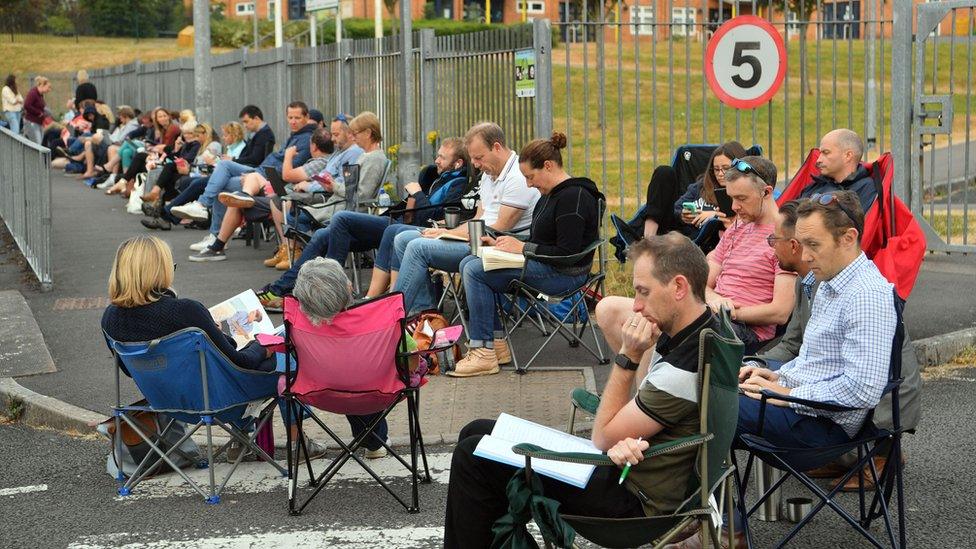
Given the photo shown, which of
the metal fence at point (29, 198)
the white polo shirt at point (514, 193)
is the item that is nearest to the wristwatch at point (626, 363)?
the white polo shirt at point (514, 193)

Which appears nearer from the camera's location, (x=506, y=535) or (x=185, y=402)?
(x=506, y=535)

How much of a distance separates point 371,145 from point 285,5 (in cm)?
6682

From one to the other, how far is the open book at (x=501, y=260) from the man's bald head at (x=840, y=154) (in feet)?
6.81

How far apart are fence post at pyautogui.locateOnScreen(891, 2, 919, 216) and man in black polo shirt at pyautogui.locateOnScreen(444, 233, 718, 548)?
8071 millimetres

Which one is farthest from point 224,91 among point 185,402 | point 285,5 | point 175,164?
point 285,5

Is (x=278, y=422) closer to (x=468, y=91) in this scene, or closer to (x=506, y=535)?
(x=506, y=535)

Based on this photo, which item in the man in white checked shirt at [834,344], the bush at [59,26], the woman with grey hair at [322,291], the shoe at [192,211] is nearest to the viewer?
the man in white checked shirt at [834,344]

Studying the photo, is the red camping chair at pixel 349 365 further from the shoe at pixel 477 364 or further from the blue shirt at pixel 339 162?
the blue shirt at pixel 339 162

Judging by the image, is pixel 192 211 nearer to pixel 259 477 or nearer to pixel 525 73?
pixel 525 73

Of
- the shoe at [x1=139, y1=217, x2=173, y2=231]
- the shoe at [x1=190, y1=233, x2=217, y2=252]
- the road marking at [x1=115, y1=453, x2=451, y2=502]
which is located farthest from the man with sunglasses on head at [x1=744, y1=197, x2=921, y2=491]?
the shoe at [x1=139, y1=217, x2=173, y2=231]

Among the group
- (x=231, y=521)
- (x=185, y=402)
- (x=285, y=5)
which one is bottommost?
(x=231, y=521)

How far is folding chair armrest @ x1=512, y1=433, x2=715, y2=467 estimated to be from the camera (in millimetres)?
4309

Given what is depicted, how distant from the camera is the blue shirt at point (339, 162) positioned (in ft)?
42.8

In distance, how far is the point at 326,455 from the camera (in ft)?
23.1
